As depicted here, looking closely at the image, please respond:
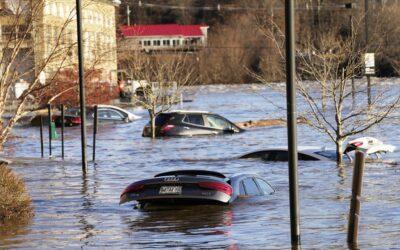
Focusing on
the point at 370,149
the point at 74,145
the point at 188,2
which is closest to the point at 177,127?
the point at 74,145

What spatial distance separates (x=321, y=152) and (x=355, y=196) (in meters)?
17.4

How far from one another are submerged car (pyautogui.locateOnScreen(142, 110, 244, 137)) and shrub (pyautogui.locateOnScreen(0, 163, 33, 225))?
25.3m

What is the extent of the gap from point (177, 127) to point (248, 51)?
287ft

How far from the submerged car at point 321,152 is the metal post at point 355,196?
15.5 meters

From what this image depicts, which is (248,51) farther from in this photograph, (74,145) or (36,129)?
(74,145)

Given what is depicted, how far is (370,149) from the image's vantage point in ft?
98.1

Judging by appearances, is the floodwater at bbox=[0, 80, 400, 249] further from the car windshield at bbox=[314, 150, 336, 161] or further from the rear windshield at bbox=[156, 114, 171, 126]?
the rear windshield at bbox=[156, 114, 171, 126]

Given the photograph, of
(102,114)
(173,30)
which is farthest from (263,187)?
(173,30)

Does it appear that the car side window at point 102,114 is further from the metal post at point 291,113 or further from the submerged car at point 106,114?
the metal post at point 291,113

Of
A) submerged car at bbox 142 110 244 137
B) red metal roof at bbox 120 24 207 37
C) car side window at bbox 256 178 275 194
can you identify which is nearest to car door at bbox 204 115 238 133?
submerged car at bbox 142 110 244 137

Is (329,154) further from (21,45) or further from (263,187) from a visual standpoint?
(21,45)

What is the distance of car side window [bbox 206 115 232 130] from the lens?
143 ft

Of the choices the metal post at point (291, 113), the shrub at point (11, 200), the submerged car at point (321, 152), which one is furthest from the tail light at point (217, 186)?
the submerged car at point (321, 152)

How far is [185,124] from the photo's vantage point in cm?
4278
